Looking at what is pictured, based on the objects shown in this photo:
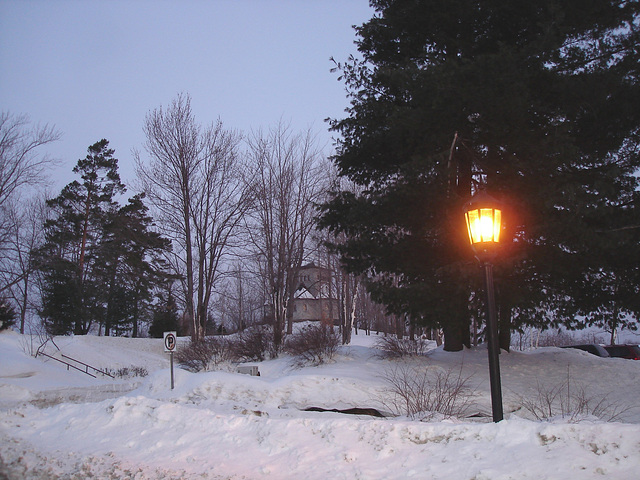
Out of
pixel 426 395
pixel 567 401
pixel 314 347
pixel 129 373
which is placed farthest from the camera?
pixel 129 373

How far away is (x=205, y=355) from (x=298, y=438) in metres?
11.8

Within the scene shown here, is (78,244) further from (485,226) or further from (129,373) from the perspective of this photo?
(485,226)

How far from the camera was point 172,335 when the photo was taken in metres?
13.3

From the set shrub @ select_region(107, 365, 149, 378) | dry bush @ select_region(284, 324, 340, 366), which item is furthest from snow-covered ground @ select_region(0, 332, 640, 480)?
shrub @ select_region(107, 365, 149, 378)

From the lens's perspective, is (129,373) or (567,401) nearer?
(567,401)

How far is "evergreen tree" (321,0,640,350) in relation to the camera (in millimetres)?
12078

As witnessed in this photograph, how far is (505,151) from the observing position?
45.0ft

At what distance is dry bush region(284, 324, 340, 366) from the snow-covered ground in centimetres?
289

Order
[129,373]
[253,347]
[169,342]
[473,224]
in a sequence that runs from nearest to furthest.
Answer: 1. [473,224]
2. [169,342]
3. [253,347]
4. [129,373]

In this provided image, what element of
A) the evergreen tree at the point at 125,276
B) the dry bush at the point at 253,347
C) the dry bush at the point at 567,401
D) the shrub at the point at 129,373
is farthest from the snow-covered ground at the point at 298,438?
the evergreen tree at the point at 125,276

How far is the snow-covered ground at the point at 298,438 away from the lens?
17.5ft

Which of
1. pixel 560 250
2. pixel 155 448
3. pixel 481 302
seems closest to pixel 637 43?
pixel 560 250

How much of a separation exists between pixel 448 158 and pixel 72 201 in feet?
133

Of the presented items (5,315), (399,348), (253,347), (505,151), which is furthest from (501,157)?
(5,315)
